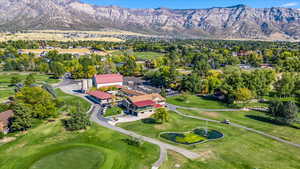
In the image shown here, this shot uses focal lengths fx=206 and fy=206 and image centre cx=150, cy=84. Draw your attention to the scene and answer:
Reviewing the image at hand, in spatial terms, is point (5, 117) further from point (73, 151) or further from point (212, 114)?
point (212, 114)

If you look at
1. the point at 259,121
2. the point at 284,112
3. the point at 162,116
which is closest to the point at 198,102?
the point at 259,121

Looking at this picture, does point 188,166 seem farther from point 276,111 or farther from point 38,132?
point 276,111

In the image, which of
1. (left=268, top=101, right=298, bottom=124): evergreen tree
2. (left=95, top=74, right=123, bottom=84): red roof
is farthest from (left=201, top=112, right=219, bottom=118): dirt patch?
(left=95, top=74, right=123, bottom=84): red roof

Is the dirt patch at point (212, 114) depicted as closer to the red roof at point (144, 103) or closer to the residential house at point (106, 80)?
the red roof at point (144, 103)

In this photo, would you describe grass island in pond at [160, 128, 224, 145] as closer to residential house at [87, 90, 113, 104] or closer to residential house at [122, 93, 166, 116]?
residential house at [122, 93, 166, 116]

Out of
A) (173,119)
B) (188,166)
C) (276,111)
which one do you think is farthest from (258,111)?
(188,166)
